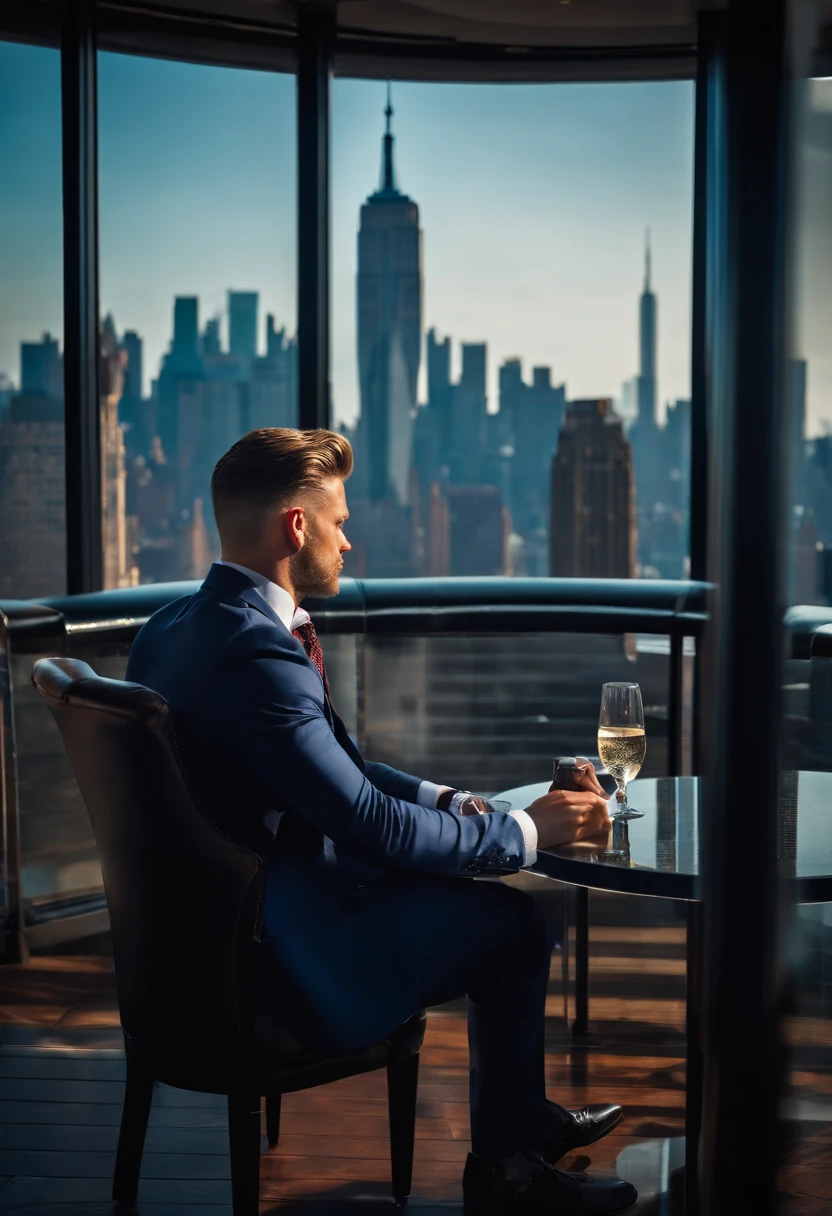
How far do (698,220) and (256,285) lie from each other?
Answer: 159 cm

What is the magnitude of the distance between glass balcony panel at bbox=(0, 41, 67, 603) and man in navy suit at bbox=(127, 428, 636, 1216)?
1660 millimetres

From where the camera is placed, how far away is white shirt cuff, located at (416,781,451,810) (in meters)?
1.77

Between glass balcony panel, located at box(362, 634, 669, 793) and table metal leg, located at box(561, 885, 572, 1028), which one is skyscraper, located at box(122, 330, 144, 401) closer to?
glass balcony panel, located at box(362, 634, 669, 793)

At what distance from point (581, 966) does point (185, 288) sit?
2.98 meters

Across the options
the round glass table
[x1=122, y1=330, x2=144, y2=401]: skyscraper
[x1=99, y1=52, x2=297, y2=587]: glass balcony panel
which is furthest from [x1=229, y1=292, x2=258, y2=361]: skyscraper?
the round glass table

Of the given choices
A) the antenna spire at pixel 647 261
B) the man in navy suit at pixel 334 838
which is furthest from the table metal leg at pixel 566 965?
the antenna spire at pixel 647 261

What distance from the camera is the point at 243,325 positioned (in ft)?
13.2

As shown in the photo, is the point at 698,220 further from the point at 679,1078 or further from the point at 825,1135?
the point at 825,1135

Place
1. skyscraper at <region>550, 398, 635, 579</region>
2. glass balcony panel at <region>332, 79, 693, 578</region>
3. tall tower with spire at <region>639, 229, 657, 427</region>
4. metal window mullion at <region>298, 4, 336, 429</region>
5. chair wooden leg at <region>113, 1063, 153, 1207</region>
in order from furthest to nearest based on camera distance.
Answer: tall tower with spire at <region>639, 229, 657, 427</region> → skyscraper at <region>550, 398, 635, 579</region> → glass balcony panel at <region>332, 79, 693, 578</region> → metal window mullion at <region>298, 4, 336, 429</region> → chair wooden leg at <region>113, 1063, 153, 1207</region>

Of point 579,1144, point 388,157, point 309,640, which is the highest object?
point 388,157

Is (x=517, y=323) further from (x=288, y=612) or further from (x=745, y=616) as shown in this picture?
(x=745, y=616)

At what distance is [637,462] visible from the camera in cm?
434

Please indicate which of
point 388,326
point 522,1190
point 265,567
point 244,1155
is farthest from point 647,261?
point 244,1155

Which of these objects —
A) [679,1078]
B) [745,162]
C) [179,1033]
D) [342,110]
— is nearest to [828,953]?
[745,162]
